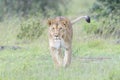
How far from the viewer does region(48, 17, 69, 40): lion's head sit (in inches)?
363

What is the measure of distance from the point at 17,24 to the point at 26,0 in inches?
323

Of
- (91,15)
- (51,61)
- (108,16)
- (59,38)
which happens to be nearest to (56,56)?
(59,38)

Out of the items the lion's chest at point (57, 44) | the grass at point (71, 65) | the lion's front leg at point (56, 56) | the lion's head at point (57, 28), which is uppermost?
the lion's head at point (57, 28)

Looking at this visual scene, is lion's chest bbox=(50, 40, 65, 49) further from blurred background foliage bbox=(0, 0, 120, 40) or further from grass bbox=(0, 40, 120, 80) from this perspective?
blurred background foliage bbox=(0, 0, 120, 40)

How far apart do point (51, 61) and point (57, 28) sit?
1.02 metres

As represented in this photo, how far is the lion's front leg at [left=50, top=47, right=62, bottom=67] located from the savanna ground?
0.37ft

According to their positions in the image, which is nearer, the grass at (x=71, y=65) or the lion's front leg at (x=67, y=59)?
the grass at (x=71, y=65)

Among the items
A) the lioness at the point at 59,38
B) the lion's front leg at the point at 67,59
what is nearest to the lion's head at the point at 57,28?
the lioness at the point at 59,38

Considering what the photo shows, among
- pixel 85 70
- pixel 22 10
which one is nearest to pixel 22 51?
pixel 85 70

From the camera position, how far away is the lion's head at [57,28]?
9.22 metres

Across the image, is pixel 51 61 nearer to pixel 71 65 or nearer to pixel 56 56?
pixel 56 56

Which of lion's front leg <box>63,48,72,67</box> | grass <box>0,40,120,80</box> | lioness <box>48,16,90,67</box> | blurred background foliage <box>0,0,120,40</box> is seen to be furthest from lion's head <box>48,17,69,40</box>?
blurred background foliage <box>0,0,120,40</box>

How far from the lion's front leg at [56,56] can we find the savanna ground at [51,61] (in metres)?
0.11

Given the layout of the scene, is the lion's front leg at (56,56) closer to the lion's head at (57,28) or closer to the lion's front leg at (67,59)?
the lion's front leg at (67,59)
